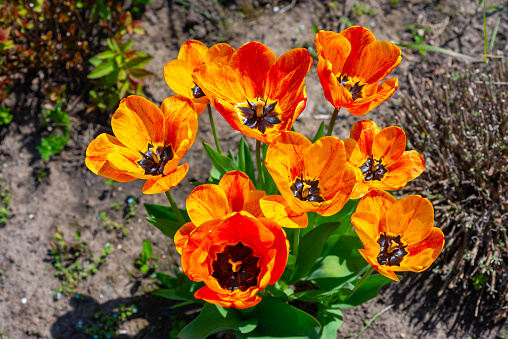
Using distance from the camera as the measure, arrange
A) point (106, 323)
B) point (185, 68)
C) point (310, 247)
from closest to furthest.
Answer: point (185, 68), point (310, 247), point (106, 323)

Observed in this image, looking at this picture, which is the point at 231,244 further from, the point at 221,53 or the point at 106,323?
the point at 106,323

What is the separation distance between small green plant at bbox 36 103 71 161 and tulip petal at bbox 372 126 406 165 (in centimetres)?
235

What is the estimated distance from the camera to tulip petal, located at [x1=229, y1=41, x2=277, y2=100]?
147 centimetres

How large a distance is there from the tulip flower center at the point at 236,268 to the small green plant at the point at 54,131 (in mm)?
2060

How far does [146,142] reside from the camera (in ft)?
5.09

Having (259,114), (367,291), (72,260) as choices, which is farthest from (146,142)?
(72,260)

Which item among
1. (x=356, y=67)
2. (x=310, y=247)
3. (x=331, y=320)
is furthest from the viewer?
(x=331, y=320)

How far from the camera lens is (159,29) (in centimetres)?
346

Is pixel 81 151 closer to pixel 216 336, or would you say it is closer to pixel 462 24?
pixel 216 336

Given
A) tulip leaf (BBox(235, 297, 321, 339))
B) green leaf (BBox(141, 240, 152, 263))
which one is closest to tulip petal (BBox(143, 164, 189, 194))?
tulip leaf (BBox(235, 297, 321, 339))

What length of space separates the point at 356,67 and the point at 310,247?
0.76 meters

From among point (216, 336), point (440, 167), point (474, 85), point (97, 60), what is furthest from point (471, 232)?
point (97, 60)

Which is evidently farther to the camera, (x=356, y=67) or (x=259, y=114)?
(x=356, y=67)

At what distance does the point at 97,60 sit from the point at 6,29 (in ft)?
2.32
